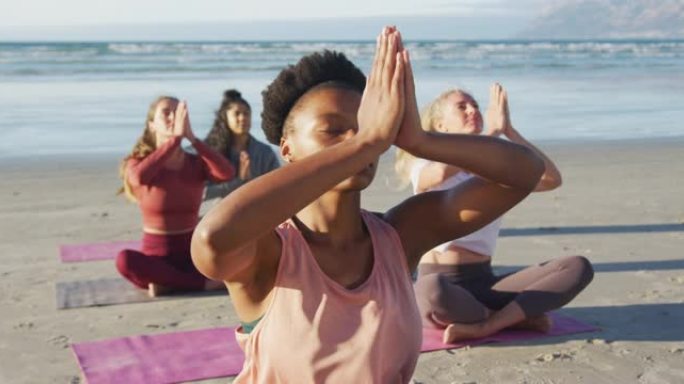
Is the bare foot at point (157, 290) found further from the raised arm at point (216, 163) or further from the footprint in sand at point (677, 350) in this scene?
the footprint in sand at point (677, 350)

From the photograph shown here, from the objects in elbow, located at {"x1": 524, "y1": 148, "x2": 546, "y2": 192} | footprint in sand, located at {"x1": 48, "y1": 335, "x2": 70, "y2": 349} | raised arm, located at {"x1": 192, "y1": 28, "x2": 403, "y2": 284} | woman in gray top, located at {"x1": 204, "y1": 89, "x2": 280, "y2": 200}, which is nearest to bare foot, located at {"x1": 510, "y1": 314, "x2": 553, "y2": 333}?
footprint in sand, located at {"x1": 48, "y1": 335, "x2": 70, "y2": 349}

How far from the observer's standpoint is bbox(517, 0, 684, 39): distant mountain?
96756mm

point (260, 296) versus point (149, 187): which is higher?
point (260, 296)

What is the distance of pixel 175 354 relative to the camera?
512cm

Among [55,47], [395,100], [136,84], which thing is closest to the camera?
[395,100]

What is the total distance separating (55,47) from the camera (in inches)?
1565

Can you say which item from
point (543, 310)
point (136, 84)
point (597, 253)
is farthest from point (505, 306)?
point (136, 84)

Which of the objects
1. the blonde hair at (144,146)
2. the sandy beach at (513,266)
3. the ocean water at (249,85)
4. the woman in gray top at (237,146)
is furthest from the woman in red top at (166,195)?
the ocean water at (249,85)

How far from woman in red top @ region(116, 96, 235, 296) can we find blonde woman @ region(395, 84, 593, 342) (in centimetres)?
157

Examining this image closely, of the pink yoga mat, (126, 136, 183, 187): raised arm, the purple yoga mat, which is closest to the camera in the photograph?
the pink yoga mat

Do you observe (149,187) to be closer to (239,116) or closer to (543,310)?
(239,116)

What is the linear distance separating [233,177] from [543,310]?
2.43 meters

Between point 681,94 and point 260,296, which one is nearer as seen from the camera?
point 260,296

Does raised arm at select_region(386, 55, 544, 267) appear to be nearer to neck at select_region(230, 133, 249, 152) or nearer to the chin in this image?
the chin
